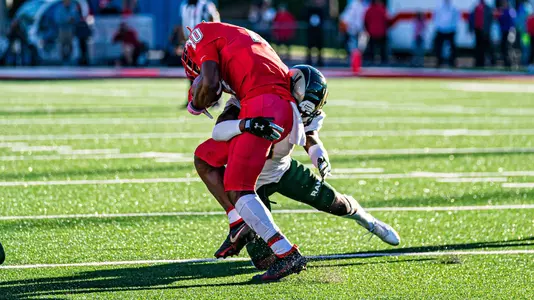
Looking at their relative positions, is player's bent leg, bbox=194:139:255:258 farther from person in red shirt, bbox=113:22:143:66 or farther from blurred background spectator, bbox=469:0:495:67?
person in red shirt, bbox=113:22:143:66

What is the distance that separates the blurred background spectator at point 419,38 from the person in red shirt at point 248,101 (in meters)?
24.1

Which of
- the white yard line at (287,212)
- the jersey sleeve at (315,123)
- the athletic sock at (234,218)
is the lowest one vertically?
the white yard line at (287,212)

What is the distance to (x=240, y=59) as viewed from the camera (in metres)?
5.64

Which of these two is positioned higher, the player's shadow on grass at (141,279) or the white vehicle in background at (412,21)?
the player's shadow on grass at (141,279)

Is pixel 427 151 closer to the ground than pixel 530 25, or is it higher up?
higher up

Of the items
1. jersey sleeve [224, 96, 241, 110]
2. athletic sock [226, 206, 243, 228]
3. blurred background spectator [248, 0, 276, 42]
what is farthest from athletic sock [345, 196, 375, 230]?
blurred background spectator [248, 0, 276, 42]

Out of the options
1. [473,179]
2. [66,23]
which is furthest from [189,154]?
[66,23]

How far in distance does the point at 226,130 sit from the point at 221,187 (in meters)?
0.44

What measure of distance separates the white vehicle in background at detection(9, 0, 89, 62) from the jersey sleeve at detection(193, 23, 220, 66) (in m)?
21.7

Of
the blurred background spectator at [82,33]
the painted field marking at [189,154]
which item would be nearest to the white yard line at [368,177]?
the painted field marking at [189,154]

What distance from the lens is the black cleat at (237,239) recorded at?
571 centimetres

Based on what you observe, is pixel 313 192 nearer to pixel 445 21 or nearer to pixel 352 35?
pixel 445 21

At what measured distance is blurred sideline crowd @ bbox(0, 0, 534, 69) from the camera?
2714 cm

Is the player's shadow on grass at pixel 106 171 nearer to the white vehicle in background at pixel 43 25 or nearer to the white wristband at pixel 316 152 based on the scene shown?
the white wristband at pixel 316 152
